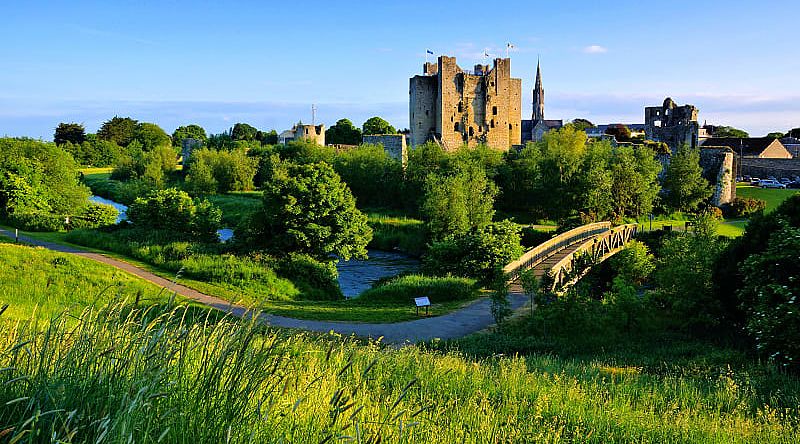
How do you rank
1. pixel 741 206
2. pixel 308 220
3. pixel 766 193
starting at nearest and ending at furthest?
pixel 308 220
pixel 741 206
pixel 766 193

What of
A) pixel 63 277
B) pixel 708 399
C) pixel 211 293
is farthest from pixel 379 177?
pixel 708 399

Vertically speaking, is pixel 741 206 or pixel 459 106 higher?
pixel 459 106

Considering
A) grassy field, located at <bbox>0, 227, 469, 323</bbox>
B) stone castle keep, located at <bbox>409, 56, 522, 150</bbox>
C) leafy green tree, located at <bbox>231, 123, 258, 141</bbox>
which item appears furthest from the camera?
leafy green tree, located at <bbox>231, 123, 258, 141</bbox>

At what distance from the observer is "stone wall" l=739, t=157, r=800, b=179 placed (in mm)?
74688

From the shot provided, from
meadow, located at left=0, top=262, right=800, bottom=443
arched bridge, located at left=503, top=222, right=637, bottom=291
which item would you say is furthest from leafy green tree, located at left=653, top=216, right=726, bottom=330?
meadow, located at left=0, top=262, right=800, bottom=443

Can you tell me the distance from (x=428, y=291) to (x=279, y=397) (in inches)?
882

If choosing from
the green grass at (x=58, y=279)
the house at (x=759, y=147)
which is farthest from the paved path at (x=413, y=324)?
the house at (x=759, y=147)

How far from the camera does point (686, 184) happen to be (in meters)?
59.6

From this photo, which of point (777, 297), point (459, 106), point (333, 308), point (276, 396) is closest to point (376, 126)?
point (459, 106)

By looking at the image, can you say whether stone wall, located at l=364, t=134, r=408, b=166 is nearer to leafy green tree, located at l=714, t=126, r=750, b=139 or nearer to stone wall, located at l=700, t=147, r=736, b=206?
stone wall, located at l=700, t=147, r=736, b=206

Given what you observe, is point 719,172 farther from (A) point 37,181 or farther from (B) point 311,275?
(A) point 37,181

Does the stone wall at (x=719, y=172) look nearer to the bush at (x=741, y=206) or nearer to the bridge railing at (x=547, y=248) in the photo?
the bush at (x=741, y=206)

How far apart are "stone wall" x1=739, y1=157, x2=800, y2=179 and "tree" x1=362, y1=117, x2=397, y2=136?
199 ft

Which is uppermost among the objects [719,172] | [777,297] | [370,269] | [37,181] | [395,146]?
[395,146]
